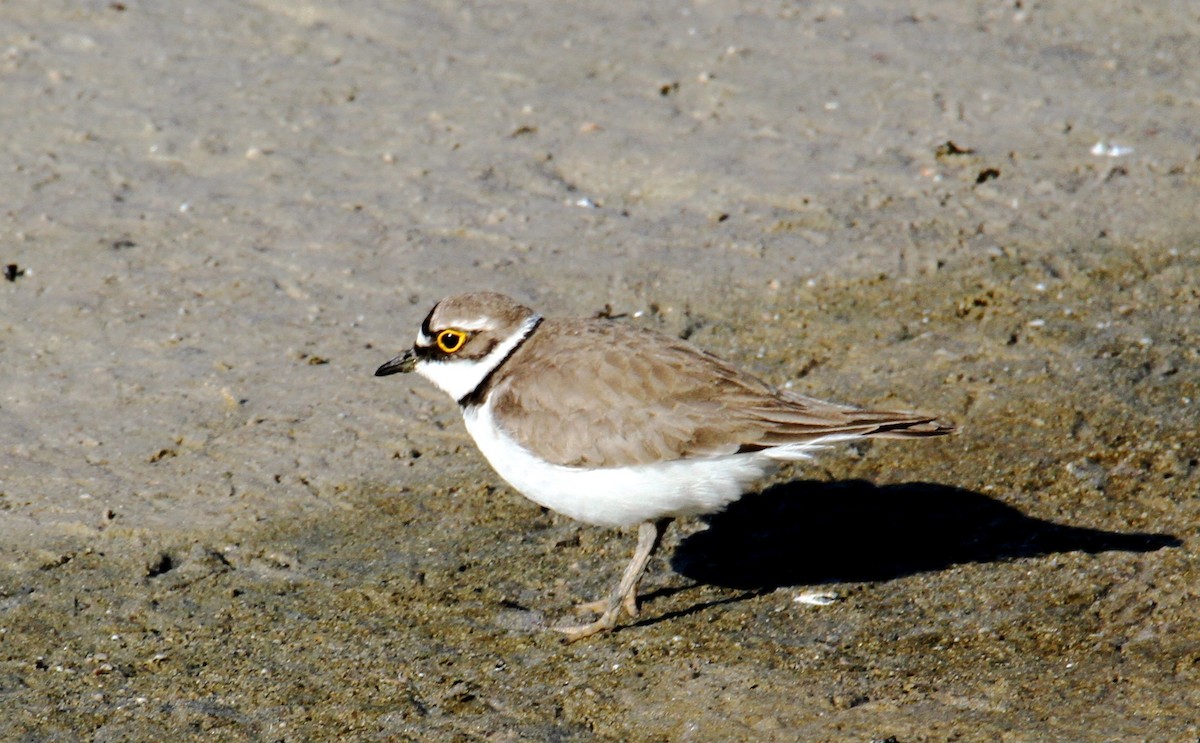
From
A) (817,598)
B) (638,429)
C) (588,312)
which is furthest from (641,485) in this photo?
(588,312)

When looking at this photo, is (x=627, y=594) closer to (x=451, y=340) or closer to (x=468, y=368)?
(x=468, y=368)

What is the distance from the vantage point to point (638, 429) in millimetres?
5520

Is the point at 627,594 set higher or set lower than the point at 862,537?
higher

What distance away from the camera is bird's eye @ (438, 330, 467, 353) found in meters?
6.07

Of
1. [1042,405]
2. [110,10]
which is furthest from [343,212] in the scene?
[1042,405]

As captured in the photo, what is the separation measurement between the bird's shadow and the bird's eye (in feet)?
4.60

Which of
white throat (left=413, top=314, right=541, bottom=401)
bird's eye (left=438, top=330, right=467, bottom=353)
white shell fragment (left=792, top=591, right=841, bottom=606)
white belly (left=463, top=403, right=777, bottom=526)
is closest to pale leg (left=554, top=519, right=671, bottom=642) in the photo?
white belly (left=463, top=403, right=777, bottom=526)

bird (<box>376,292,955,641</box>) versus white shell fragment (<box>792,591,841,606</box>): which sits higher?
bird (<box>376,292,955,641</box>)

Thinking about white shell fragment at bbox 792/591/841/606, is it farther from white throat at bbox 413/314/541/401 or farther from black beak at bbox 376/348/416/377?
black beak at bbox 376/348/416/377

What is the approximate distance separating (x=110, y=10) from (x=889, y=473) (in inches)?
294

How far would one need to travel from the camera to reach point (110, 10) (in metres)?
10.9

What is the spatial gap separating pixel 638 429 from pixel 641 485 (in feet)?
0.73

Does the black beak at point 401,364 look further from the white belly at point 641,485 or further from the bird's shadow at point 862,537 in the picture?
the bird's shadow at point 862,537

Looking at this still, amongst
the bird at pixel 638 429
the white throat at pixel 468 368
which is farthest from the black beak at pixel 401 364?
the bird at pixel 638 429
